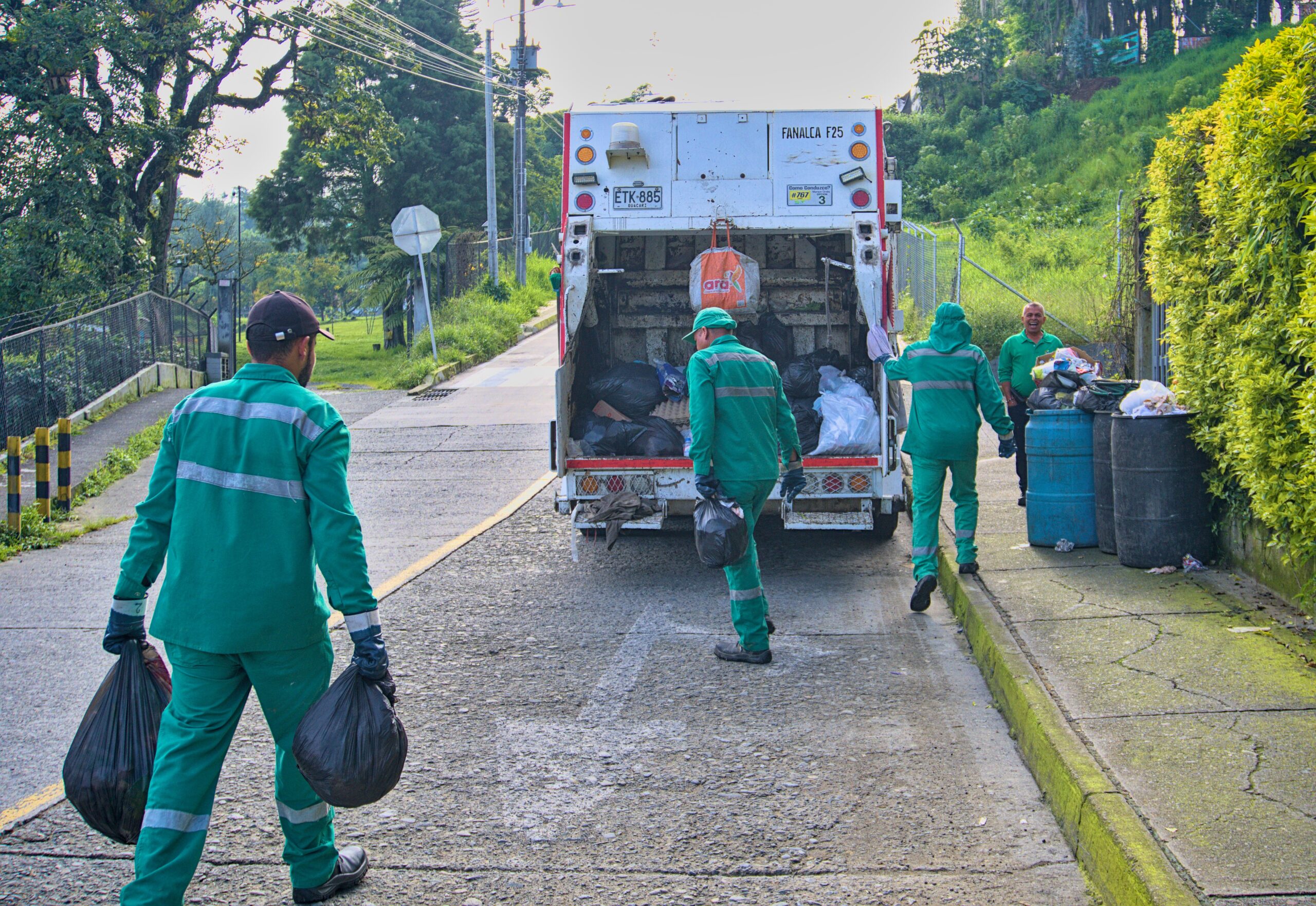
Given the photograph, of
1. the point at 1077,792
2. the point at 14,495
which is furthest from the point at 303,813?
the point at 14,495

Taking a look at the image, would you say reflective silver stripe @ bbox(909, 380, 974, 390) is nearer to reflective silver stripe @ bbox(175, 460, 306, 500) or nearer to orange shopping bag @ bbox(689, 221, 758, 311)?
orange shopping bag @ bbox(689, 221, 758, 311)

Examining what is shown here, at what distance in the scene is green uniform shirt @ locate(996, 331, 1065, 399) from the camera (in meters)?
9.48

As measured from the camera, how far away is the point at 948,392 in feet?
23.9

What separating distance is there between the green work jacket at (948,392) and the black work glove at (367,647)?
14.4ft

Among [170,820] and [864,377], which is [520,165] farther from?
[170,820]

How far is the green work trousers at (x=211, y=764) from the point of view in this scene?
339cm

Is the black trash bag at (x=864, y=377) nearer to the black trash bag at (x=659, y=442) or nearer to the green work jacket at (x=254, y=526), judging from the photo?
the black trash bag at (x=659, y=442)

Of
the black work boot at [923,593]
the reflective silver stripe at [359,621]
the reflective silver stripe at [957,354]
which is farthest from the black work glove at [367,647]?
the reflective silver stripe at [957,354]

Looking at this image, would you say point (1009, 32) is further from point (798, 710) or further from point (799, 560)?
point (798, 710)

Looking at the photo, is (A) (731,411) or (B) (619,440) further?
(B) (619,440)

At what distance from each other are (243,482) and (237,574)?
26cm

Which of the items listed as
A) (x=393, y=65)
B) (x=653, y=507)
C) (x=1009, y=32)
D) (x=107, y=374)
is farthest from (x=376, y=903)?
(x=1009, y=32)

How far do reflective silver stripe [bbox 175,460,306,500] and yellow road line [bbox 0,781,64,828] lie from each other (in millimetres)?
1486

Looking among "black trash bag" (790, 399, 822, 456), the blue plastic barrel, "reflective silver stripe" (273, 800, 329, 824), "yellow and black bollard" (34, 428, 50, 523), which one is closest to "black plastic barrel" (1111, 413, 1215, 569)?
the blue plastic barrel
